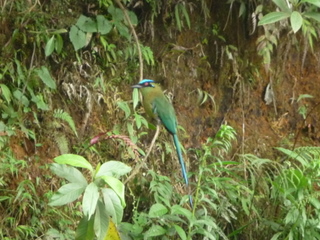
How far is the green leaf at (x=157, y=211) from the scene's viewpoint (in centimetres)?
325

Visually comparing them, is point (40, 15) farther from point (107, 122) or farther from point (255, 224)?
point (255, 224)

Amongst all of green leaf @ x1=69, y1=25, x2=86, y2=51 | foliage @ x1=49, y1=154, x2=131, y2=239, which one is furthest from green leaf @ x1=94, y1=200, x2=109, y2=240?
green leaf @ x1=69, y1=25, x2=86, y2=51

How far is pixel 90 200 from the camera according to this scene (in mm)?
2170

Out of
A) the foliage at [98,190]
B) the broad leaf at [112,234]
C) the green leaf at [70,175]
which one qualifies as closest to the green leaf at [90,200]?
the foliage at [98,190]

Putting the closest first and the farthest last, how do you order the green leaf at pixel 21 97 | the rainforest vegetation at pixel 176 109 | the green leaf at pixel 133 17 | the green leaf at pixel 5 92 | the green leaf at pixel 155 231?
the green leaf at pixel 155 231, the rainforest vegetation at pixel 176 109, the green leaf at pixel 5 92, the green leaf at pixel 21 97, the green leaf at pixel 133 17

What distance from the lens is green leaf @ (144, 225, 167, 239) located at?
10.5 feet

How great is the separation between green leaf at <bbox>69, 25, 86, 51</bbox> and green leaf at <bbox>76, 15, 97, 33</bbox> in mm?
29

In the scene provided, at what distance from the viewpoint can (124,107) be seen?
4035mm

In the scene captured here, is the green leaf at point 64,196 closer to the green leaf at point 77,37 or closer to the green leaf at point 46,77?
the green leaf at point 46,77

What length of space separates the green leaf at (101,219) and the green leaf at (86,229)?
0.24 feet

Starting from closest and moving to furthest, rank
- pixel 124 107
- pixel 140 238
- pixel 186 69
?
pixel 140 238, pixel 124 107, pixel 186 69

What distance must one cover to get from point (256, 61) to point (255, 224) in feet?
4.99

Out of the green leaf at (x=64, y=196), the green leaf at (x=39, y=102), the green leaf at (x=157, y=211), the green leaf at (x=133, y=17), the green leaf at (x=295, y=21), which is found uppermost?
the green leaf at (x=295, y=21)

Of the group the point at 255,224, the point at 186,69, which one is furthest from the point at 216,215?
the point at 186,69
